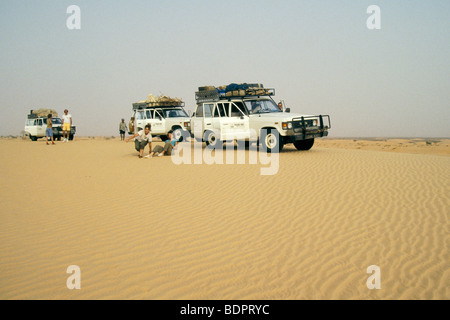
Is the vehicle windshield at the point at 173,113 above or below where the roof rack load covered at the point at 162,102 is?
below

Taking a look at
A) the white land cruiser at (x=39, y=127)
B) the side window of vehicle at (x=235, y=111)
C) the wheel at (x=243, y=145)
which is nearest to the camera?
the side window of vehicle at (x=235, y=111)

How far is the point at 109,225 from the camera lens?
572cm

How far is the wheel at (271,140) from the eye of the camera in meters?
13.8

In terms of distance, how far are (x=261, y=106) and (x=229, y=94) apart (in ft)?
4.83

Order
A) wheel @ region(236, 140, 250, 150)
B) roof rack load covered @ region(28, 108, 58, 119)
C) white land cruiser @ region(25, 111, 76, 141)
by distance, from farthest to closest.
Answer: roof rack load covered @ region(28, 108, 58, 119) < white land cruiser @ region(25, 111, 76, 141) < wheel @ region(236, 140, 250, 150)

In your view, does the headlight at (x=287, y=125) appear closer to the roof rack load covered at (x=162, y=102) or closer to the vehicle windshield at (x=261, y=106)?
the vehicle windshield at (x=261, y=106)

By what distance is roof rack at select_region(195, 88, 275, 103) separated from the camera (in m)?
14.8

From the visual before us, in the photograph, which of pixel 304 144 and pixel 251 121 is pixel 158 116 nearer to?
pixel 251 121

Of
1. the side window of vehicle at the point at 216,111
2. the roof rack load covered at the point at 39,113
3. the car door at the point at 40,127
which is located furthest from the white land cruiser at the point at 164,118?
the roof rack load covered at the point at 39,113

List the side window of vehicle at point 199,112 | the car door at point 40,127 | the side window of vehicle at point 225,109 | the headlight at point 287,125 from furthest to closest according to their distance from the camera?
the car door at point 40,127 → the side window of vehicle at point 199,112 → the side window of vehicle at point 225,109 → the headlight at point 287,125

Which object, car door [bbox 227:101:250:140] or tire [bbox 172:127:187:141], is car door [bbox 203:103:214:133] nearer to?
car door [bbox 227:101:250:140]

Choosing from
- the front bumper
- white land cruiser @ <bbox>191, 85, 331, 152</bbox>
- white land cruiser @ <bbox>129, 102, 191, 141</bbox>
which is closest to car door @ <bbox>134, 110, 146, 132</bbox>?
white land cruiser @ <bbox>129, 102, 191, 141</bbox>
